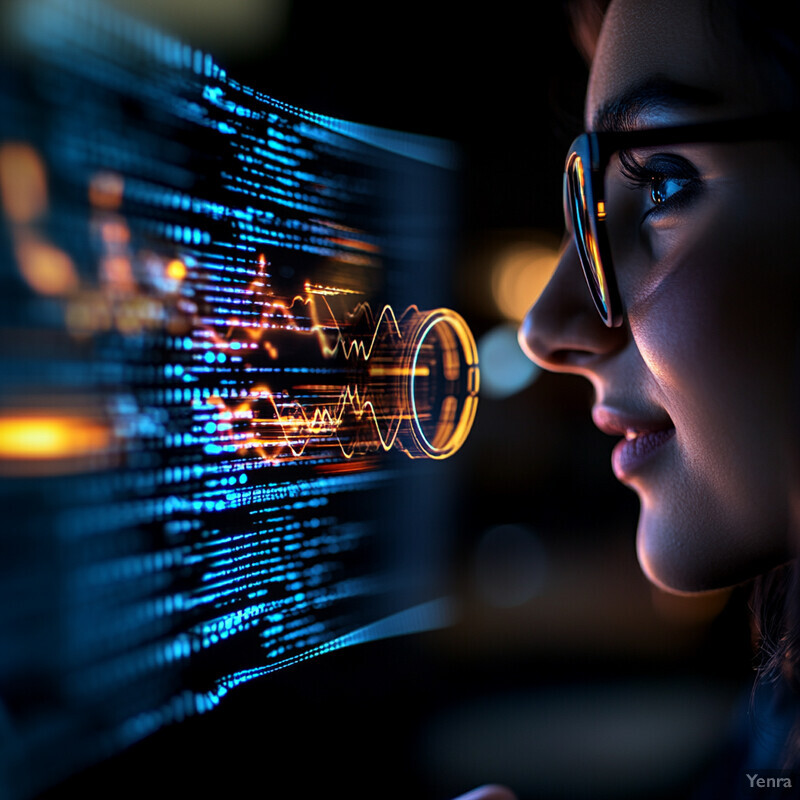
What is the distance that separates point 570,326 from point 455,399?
116 millimetres

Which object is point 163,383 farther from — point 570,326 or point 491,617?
point 491,617

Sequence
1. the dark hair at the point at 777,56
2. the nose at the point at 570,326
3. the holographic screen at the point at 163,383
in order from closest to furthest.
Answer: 1. the holographic screen at the point at 163,383
2. the dark hair at the point at 777,56
3. the nose at the point at 570,326

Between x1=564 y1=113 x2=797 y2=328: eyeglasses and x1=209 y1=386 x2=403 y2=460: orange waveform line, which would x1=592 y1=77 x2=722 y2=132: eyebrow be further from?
x1=209 y1=386 x2=403 y2=460: orange waveform line

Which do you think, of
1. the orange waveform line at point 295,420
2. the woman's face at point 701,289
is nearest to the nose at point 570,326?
the woman's face at point 701,289

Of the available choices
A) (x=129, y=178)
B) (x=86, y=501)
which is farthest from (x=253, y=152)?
(x=86, y=501)

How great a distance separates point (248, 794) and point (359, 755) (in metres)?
0.16

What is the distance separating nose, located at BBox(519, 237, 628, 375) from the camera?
453 mm

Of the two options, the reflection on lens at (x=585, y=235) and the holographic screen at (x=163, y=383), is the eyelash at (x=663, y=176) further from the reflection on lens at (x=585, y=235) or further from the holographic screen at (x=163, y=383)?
the holographic screen at (x=163, y=383)

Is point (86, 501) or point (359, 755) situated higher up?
point (86, 501)

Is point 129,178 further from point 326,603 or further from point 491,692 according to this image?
point 491,692

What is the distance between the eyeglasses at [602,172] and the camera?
36 cm

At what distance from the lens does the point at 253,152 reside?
333 mm

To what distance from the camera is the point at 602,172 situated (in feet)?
1.31

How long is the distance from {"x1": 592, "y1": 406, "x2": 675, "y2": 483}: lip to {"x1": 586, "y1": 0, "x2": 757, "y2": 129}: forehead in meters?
0.19
